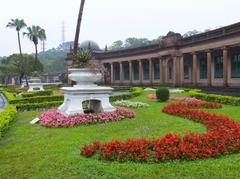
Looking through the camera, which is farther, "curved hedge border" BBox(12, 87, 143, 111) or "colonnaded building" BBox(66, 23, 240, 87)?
"colonnaded building" BBox(66, 23, 240, 87)

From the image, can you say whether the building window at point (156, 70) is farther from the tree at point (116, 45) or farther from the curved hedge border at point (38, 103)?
the tree at point (116, 45)

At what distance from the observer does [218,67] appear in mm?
29625

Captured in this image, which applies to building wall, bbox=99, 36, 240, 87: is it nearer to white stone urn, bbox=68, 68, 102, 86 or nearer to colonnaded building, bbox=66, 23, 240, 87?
colonnaded building, bbox=66, 23, 240, 87

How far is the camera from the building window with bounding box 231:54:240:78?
26656 mm

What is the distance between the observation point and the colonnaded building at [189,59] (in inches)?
991

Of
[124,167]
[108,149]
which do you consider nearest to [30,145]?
[108,149]

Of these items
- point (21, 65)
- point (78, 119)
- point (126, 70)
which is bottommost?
point (78, 119)

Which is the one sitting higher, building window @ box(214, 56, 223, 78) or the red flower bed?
building window @ box(214, 56, 223, 78)

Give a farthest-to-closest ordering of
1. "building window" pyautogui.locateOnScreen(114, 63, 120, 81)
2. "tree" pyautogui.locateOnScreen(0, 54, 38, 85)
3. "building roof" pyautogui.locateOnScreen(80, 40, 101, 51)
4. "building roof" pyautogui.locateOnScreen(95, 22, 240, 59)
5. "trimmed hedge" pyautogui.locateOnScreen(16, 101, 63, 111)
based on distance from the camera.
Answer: "tree" pyautogui.locateOnScreen(0, 54, 38, 85) → "building roof" pyautogui.locateOnScreen(80, 40, 101, 51) → "building window" pyautogui.locateOnScreen(114, 63, 120, 81) → "building roof" pyautogui.locateOnScreen(95, 22, 240, 59) → "trimmed hedge" pyautogui.locateOnScreen(16, 101, 63, 111)

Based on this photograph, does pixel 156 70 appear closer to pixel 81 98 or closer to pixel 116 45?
pixel 81 98

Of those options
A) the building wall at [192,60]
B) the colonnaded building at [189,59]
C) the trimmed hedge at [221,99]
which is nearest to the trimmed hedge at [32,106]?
the trimmed hedge at [221,99]

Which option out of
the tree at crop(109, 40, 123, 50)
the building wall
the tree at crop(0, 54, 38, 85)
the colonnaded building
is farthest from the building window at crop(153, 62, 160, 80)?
the tree at crop(109, 40, 123, 50)

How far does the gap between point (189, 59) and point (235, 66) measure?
308 inches

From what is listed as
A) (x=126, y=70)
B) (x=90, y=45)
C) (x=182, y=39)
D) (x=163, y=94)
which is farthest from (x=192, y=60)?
(x=90, y=45)
